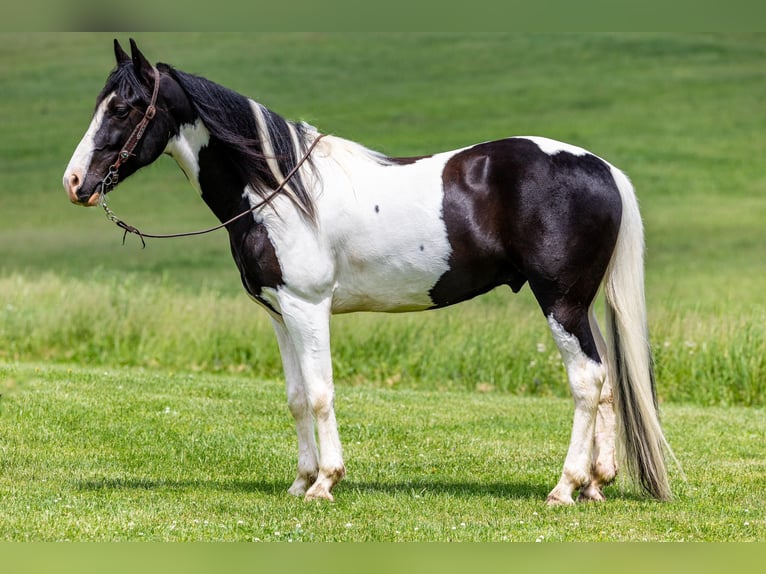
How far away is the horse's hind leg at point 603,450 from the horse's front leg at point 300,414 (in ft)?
5.88

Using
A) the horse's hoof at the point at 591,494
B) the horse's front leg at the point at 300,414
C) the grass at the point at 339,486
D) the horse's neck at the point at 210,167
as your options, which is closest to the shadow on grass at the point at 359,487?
the grass at the point at 339,486

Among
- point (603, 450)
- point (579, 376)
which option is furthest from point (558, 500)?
point (579, 376)

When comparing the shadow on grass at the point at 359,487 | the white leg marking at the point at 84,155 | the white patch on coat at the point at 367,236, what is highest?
the white leg marking at the point at 84,155

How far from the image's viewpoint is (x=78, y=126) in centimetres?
3341

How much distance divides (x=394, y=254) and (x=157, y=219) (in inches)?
805

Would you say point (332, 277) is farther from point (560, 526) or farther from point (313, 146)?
point (560, 526)

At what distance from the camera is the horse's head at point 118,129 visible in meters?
6.77

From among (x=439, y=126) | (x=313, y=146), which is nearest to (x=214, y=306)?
(x=313, y=146)

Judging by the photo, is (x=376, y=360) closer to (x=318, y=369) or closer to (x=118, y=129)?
(x=318, y=369)

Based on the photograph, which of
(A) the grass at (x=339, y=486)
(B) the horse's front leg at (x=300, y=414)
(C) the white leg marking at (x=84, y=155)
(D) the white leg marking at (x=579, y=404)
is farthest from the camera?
(B) the horse's front leg at (x=300, y=414)

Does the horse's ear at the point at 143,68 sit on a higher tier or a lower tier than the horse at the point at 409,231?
higher

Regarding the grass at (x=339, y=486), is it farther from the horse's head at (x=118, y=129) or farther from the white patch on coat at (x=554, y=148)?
the white patch on coat at (x=554, y=148)

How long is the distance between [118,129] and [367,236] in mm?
1696

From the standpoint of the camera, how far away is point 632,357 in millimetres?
7020
